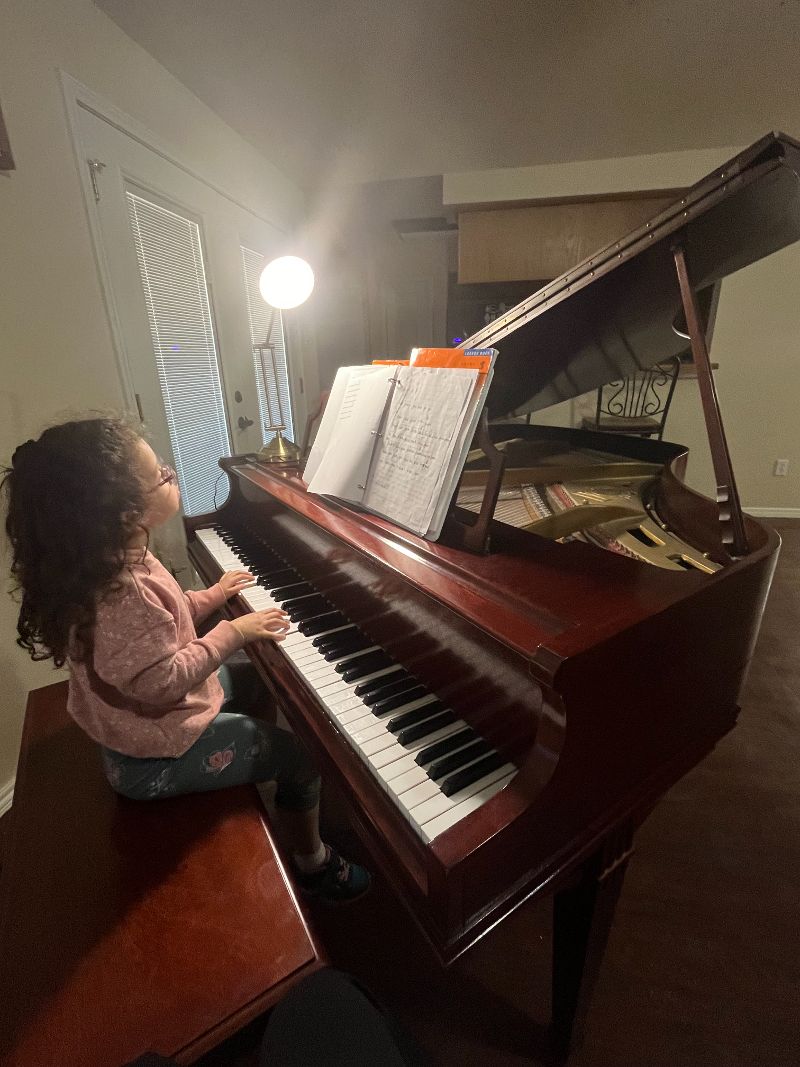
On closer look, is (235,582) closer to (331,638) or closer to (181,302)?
(331,638)

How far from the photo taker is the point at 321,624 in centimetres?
124

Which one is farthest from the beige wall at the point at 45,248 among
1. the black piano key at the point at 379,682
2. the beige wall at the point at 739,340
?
the beige wall at the point at 739,340

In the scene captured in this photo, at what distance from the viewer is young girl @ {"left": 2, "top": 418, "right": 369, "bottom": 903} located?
951 mm

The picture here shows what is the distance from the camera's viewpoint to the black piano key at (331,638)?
115 cm

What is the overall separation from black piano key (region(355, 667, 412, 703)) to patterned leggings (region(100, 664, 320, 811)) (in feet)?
1.26

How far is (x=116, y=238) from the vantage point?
2164mm

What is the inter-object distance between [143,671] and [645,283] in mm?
1447

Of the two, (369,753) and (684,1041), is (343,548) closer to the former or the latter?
(369,753)

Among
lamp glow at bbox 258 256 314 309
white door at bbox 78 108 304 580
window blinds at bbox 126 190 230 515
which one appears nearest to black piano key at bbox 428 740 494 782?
white door at bbox 78 108 304 580

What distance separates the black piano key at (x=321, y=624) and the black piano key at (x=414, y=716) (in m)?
0.38

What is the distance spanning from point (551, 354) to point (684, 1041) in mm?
1869

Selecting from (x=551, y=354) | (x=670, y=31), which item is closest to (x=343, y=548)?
(x=551, y=354)

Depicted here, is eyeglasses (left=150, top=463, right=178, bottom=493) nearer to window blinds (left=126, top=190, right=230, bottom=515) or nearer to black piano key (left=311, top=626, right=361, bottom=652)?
black piano key (left=311, top=626, right=361, bottom=652)

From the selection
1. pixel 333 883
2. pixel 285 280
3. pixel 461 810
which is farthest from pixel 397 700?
pixel 285 280
